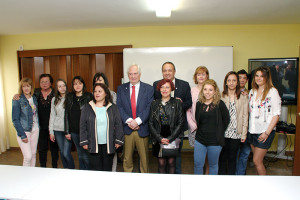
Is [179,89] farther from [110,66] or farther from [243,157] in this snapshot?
[110,66]

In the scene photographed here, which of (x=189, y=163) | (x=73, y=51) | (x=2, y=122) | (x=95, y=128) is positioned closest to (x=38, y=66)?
(x=73, y=51)

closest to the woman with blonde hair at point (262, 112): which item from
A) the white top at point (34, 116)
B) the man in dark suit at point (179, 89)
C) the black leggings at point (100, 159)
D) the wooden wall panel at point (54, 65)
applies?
the man in dark suit at point (179, 89)

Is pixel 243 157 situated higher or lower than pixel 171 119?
lower

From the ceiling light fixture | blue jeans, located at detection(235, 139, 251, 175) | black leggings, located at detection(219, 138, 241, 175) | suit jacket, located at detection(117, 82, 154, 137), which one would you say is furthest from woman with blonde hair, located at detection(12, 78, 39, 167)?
blue jeans, located at detection(235, 139, 251, 175)

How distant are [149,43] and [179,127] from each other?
2146mm

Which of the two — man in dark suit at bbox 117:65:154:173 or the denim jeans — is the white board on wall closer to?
man in dark suit at bbox 117:65:154:173

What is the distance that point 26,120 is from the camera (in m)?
2.60

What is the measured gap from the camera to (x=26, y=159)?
8.67 feet

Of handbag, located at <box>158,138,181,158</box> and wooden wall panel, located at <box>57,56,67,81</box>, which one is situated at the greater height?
wooden wall panel, located at <box>57,56,67,81</box>

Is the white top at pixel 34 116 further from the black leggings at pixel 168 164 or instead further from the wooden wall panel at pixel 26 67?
the wooden wall panel at pixel 26 67

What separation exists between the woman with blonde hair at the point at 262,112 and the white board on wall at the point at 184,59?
1310 mm

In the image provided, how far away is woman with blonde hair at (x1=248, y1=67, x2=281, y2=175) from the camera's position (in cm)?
221

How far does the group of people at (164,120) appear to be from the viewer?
2.22 metres

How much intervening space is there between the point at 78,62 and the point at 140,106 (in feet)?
7.46
